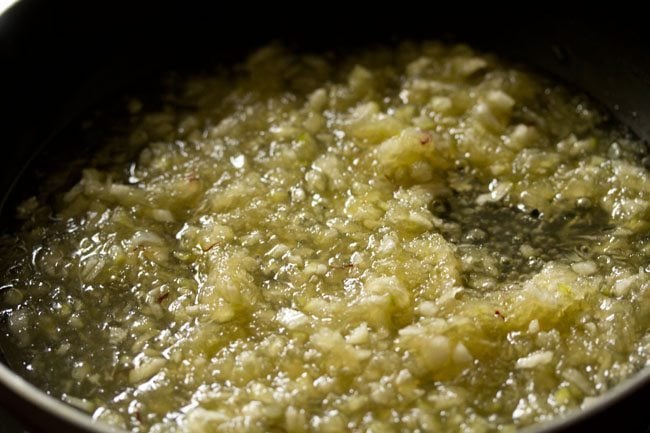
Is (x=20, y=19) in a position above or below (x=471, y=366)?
above

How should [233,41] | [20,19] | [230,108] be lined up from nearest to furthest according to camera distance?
[20,19]
[230,108]
[233,41]

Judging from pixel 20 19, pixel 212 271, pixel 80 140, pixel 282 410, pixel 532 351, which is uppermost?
pixel 20 19

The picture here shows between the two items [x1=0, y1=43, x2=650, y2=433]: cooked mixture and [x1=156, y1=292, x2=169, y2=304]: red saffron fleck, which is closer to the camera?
[x1=0, y1=43, x2=650, y2=433]: cooked mixture

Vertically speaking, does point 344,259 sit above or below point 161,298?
below

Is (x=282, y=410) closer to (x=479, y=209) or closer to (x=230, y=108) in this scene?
(x=479, y=209)

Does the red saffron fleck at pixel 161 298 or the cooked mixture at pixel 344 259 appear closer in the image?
the cooked mixture at pixel 344 259

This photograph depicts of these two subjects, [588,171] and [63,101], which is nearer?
[588,171]

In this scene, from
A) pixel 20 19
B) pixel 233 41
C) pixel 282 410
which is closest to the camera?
pixel 282 410

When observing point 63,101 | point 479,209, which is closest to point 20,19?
point 63,101
